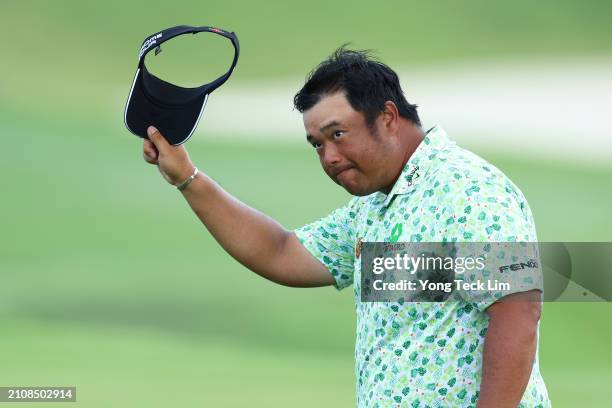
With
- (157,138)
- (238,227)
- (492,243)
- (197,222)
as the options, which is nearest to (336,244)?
(238,227)

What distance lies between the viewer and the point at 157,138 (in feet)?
7.62

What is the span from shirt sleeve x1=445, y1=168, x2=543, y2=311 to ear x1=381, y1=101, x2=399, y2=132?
0.94 feet

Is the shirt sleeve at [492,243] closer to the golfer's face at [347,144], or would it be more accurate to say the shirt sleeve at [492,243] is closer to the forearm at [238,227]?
the golfer's face at [347,144]

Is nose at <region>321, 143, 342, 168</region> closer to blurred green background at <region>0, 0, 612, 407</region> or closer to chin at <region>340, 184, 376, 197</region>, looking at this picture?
chin at <region>340, 184, 376, 197</region>

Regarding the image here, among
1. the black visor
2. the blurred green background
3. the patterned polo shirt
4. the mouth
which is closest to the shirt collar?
the patterned polo shirt

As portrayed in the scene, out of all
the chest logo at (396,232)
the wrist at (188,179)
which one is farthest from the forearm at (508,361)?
the wrist at (188,179)

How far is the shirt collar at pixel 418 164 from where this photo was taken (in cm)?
201

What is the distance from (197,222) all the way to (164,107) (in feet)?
13.7

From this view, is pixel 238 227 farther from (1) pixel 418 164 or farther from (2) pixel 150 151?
(1) pixel 418 164

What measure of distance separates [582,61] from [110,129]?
3.74m

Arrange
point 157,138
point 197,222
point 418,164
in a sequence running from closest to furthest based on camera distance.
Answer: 1. point 418,164
2. point 157,138
3. point 197,222

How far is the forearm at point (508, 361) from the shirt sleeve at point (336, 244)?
1.95ft

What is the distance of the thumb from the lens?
2.32 m

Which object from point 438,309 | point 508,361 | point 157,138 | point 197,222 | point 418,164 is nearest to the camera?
point 508,361
